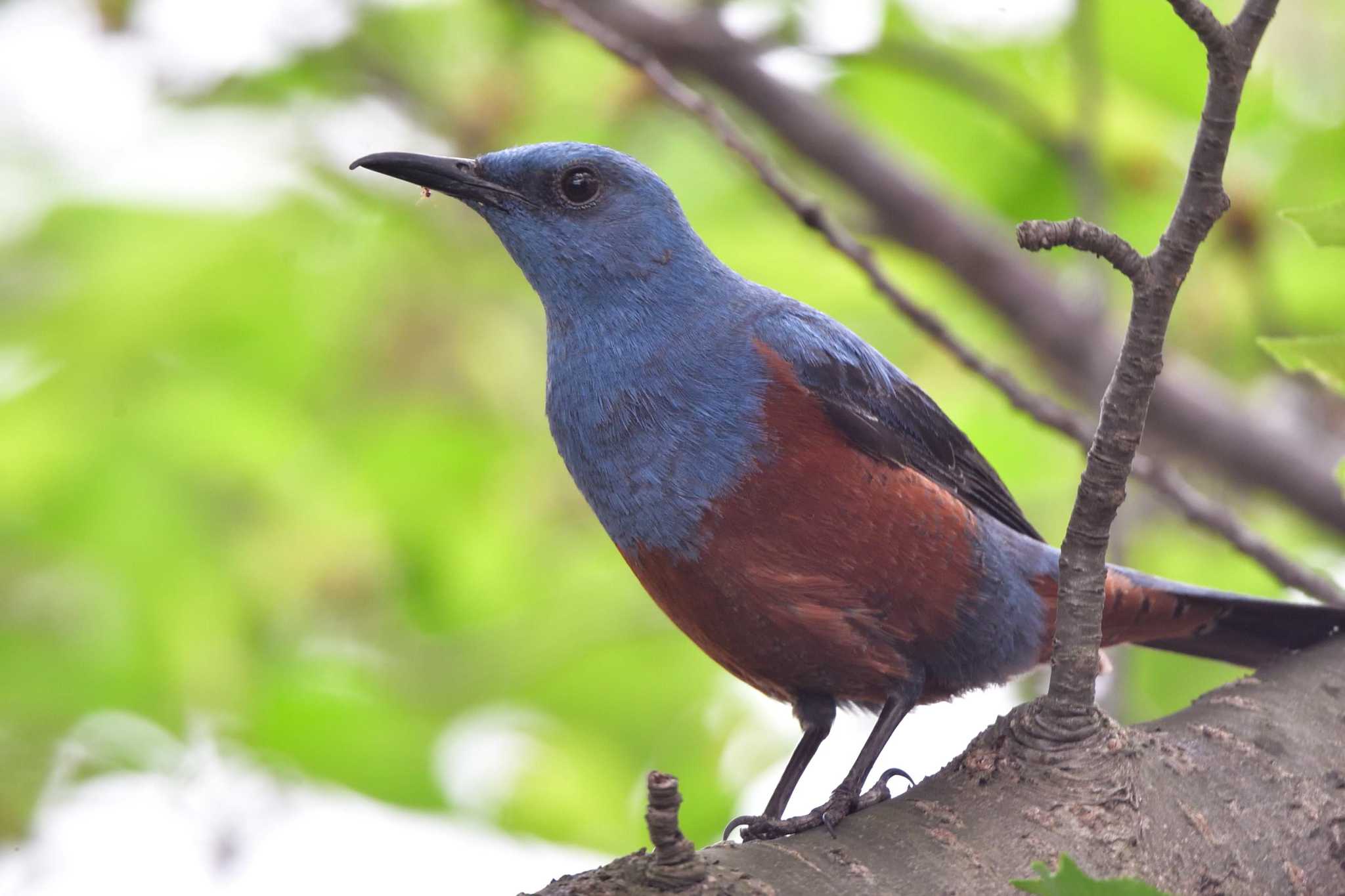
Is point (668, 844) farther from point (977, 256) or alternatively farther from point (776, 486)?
point (977, 256)

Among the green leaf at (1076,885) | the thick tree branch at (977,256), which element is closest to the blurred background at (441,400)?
the thick tree branch at (977,256)

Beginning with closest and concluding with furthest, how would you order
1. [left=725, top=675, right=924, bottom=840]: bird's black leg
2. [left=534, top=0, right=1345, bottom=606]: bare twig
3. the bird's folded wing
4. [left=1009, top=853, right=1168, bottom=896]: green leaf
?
[left=1009, top=853, right=1168, bottom=896]: green leaf → [left=725, top=675, right=924, bottom=840]: bird's black leg → the bird's folded wing → [left=534, top=0, right=1345, bottom=606]: bare twig

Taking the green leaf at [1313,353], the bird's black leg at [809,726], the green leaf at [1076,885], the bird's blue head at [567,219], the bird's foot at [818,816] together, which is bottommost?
the green leaf at [1076,885]

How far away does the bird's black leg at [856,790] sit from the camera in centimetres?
307

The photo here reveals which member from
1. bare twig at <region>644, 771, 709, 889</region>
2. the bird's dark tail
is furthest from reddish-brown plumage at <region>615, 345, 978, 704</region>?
bare twig at <region>644, 771, 709, 889</region>

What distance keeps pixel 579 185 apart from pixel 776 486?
1.26 meters

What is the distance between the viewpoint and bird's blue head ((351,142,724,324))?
423 centimetres

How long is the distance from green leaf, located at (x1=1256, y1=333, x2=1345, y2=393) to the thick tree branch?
9.22 feet

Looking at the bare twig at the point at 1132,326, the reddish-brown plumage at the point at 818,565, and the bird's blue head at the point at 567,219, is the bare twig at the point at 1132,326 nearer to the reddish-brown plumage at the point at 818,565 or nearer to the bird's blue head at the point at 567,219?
the reddish-brown plumage at the point at 818,565

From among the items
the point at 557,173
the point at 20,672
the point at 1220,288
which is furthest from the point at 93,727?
the point at 1220,288

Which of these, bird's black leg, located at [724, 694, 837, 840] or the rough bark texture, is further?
bird's black leg, located at [724, 694, 837, 840]

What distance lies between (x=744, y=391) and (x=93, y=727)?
10.6ft

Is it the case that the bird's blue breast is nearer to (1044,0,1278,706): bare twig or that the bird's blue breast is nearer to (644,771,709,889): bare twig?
(1044,0,1278,706): bare twig

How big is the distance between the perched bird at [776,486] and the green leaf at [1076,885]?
1107mm
